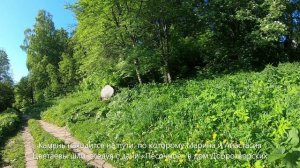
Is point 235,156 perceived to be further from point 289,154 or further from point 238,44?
point 238,44

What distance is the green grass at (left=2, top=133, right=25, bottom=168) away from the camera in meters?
11.1

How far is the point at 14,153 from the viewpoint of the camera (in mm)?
12742

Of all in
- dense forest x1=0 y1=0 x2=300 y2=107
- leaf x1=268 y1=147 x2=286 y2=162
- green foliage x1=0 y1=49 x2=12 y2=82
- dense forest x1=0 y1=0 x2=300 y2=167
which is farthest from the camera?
green foliage x1=0 y1=49 x2=12 y2=82

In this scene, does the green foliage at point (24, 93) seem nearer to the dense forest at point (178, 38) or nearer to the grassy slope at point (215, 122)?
the dense forest at point (178, 38)

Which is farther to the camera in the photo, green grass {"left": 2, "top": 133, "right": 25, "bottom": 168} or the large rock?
the large rock

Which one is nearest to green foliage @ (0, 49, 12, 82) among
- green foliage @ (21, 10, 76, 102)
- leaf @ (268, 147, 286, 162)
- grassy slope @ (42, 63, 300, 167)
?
green foliage @ (21, 10, 76, 102)

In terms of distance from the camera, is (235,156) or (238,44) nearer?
(235,156)

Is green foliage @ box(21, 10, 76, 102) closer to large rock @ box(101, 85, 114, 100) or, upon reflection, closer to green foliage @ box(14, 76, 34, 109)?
green foliage @ box(14, 76, 34, 109)

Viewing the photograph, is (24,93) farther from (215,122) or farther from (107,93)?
(215,122)

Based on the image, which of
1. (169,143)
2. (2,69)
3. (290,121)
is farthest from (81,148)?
(2,69)

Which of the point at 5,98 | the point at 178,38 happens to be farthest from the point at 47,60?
the point at 178,38

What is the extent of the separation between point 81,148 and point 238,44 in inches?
626

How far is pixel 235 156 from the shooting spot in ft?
19.6

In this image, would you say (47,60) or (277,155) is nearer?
(277,155)
